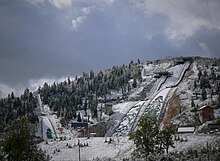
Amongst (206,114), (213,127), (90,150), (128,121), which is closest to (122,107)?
(128,121)

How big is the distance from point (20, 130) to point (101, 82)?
118 meters

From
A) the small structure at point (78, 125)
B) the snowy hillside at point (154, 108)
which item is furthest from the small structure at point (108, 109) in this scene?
the small structure at point (78, 125)

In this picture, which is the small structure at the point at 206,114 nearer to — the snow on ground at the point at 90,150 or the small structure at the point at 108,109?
the snow on ground at the point at 90,150

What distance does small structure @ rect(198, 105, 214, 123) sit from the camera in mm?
75725

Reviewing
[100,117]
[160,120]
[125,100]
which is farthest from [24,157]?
[125,100]

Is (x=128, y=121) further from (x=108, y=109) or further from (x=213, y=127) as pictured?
(x=213, y=127)

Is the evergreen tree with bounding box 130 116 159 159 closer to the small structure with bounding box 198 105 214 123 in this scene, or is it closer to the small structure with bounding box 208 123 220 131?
the small structure with bounding box 208 123 220 131

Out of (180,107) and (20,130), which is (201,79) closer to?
(180,107)

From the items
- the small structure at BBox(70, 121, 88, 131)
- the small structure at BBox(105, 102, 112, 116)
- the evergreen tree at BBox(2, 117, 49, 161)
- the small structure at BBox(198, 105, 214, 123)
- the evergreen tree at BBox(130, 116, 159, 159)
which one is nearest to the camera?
the evergreen tree at BBox(2, 117, 49, 161)

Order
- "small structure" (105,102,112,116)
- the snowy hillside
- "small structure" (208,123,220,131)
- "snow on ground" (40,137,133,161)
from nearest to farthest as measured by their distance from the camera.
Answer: "snow on ground" (40,137,133,161) < the snowy hillside < "small structure" (208,123,220,131) < "small structure" (105,102,112,116)

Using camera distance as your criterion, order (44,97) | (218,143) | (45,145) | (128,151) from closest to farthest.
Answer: (218,143)
(128,151)
(45,145)
(44,97)

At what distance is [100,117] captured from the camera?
344ft

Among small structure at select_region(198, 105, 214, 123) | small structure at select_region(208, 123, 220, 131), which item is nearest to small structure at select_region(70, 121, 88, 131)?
small structure at select_region(198, 105, 214, 123)

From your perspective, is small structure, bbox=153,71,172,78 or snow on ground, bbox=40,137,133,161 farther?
small structure, bbox=153,71,172,78
